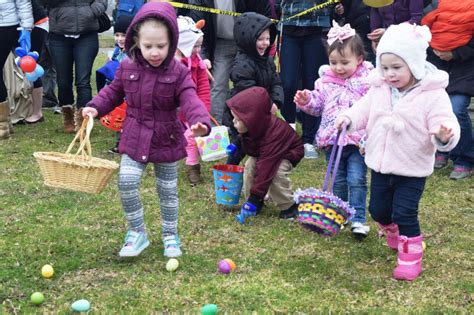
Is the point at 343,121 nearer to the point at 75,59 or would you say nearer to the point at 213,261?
the point at 213,261

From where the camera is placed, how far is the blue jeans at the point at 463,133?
586cm

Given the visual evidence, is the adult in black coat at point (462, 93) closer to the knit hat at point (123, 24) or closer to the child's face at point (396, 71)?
the child's face at point (396, 71)

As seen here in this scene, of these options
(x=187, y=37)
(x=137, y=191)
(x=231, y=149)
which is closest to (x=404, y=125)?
(x=137, y=191)

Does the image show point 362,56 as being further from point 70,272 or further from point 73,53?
point 73,53

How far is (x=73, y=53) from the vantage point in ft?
23.1

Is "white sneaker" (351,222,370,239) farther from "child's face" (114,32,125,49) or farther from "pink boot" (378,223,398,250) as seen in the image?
"child's face" (114,32,125,49)

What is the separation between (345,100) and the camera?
4.45 m

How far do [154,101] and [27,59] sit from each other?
11.2 ft

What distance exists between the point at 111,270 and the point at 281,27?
11.6 ft

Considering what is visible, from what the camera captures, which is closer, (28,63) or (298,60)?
(298,60)

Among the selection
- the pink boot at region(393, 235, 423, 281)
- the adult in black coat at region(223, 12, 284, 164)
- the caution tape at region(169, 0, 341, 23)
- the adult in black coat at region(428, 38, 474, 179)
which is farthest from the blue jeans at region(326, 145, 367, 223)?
the caution tape at region(169, 0, 341, 23)

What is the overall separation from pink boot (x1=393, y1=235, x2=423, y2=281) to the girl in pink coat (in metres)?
0.61

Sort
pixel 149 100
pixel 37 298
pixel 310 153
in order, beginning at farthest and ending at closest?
pixel 310 153, pixel 149 100, pixel 37 298

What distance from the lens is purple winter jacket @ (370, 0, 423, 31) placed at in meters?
6.02
